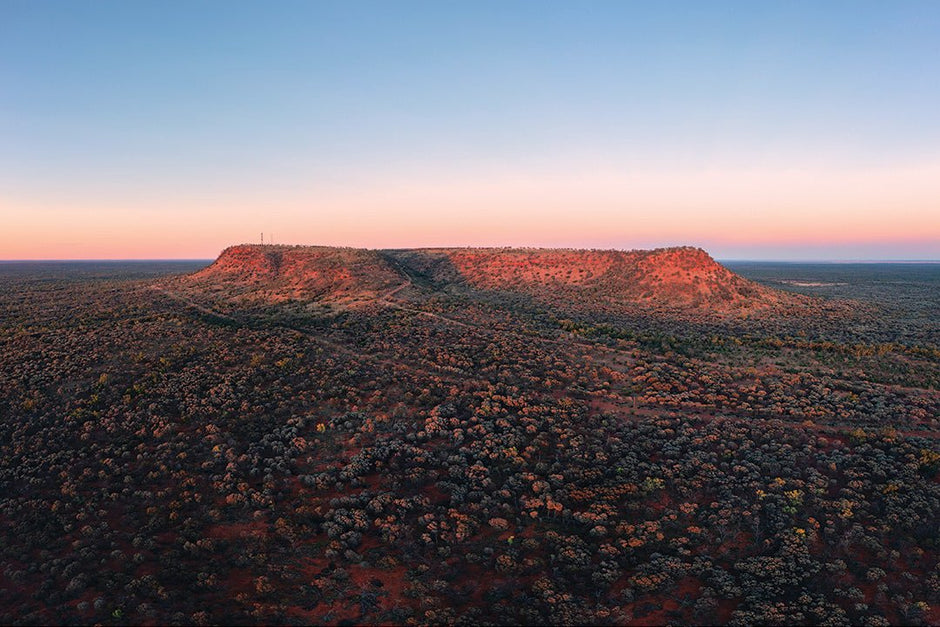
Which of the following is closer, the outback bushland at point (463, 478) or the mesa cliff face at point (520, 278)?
the outback bushland at point (463, 478)

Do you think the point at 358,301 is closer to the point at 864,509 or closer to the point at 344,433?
the point at 344,433

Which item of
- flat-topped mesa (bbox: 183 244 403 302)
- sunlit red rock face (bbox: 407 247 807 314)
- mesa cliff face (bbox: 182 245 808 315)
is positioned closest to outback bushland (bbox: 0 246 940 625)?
mesa cliff face (bbox: 182 245 808 315)

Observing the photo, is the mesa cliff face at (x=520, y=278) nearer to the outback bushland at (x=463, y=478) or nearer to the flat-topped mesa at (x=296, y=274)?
the flat-topped mesa at (x=296, y=274)

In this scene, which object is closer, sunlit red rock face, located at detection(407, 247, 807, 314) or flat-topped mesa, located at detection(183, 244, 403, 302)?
sunlit red rock face, located at detection(407, 247, 807, 314)

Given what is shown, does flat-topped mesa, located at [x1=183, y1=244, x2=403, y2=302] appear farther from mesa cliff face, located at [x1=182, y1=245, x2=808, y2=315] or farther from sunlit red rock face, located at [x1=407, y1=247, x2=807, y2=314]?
sunlit red rock face, located at [x1=407, y1=247, x2=807, y2=314]

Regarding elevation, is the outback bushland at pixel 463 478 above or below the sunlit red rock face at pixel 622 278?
Result: below

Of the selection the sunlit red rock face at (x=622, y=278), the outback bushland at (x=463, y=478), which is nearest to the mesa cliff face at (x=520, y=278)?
the sunlit red rock face at (x=622, y=278)

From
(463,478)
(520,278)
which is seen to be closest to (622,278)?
(520,278)
